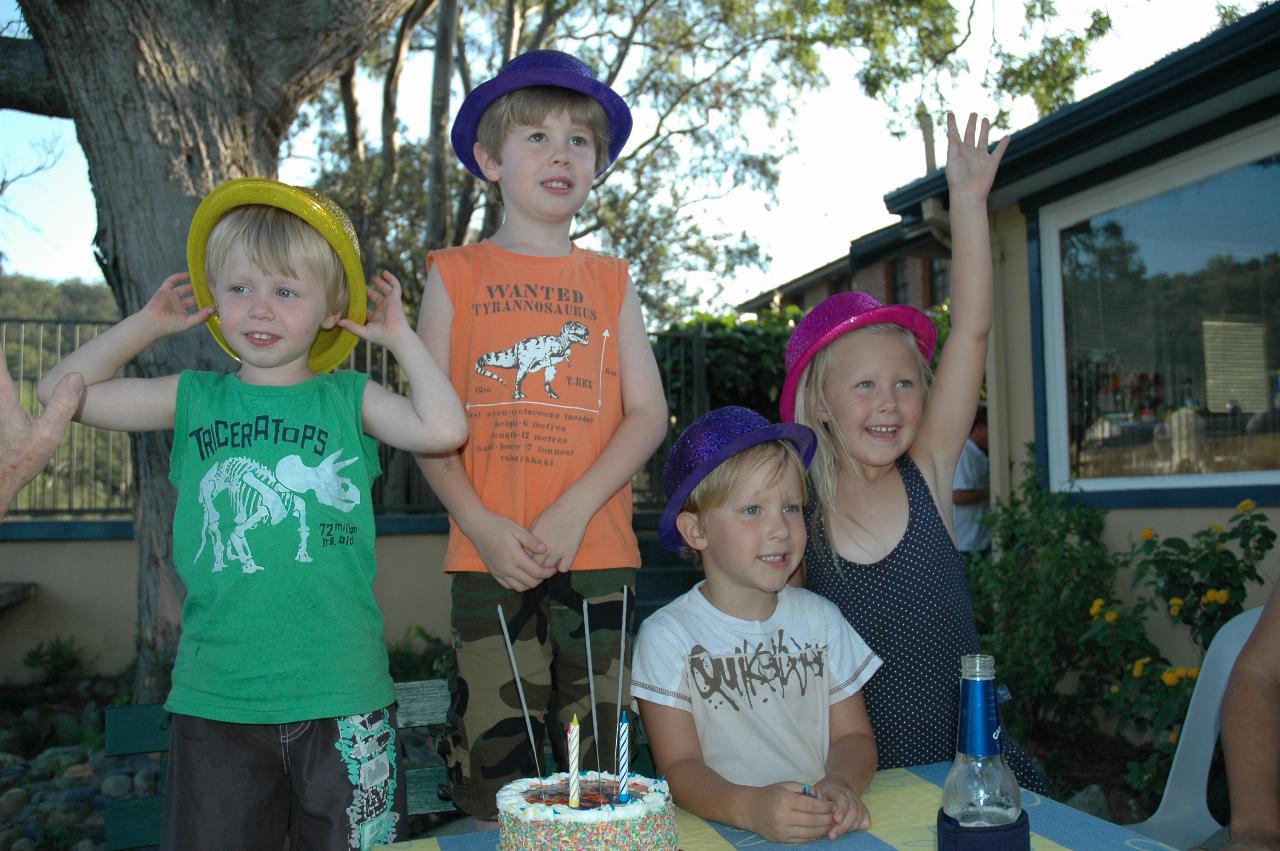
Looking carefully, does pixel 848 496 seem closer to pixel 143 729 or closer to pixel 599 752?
pixel 599 752

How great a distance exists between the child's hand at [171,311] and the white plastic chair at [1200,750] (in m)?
2.68

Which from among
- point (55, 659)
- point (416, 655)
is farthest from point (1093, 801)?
point (55, 659)

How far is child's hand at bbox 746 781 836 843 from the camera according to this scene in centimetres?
156

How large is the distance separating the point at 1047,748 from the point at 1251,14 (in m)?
3.97

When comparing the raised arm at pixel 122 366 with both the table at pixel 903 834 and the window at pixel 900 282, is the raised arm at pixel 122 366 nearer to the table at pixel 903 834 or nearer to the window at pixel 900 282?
the table at pixel 903 834

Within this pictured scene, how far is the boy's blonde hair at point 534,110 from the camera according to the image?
7.91 feet

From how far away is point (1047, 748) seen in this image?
6055 millimetres

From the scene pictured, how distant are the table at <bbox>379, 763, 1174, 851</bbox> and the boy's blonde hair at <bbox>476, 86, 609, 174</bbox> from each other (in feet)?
5.05

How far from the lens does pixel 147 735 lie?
241 centimetres

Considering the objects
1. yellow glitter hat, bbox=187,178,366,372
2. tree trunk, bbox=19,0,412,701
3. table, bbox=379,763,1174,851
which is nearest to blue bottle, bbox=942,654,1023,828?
table, bbox=379,763,1174,851

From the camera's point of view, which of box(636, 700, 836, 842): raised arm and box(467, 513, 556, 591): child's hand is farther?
box(467, 513, 556, 591): child's hand

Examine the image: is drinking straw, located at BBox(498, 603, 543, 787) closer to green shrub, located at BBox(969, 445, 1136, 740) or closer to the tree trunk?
the tree trunk

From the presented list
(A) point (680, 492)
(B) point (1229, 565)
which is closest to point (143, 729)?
(A) point (680, 492)

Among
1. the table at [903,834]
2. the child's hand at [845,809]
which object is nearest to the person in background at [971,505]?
the table at [903,834]
